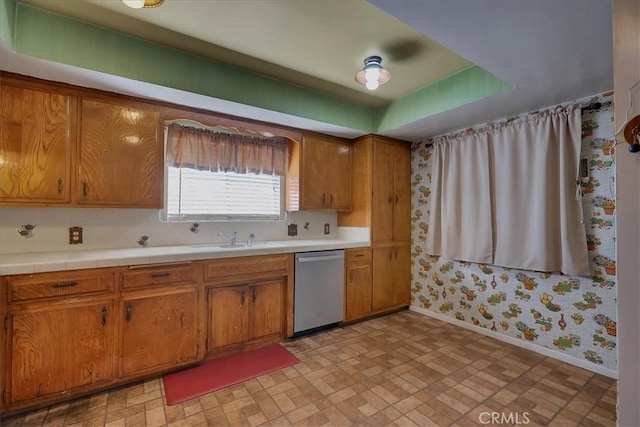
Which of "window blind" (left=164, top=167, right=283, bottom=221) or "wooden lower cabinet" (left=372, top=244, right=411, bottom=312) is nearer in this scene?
"window blind" (left=164, top=167, right=283, bottom=221)

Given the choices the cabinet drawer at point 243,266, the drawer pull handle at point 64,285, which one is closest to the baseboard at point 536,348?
the cabinet drawer at point 243,266

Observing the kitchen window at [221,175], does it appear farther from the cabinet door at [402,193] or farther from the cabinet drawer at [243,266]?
the cabinet door at [402,193]

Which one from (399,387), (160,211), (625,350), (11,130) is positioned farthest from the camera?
(160,211)

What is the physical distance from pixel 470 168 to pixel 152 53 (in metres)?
3.05

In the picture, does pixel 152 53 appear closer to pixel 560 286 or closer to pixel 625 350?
pixel 625 350

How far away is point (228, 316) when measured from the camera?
2.48 metres

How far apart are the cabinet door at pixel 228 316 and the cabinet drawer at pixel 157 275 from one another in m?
0.25

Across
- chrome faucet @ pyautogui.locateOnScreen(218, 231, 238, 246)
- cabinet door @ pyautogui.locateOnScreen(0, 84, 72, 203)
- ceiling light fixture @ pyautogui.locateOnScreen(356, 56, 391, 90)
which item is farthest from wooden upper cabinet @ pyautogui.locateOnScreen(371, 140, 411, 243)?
cabinet door @ pyautogui.locateOnScreen(0, 84, 72, 203)

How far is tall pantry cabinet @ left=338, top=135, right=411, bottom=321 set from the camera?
11.3ft

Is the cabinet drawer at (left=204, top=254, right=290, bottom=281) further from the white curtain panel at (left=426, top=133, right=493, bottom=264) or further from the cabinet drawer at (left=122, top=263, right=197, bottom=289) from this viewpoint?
the white curtain panel at (left=426, top=133, right=493, bottom=264)

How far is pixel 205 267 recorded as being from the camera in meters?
2.35

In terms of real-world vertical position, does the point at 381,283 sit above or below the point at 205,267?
below

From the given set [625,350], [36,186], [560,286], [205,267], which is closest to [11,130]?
[36,186]

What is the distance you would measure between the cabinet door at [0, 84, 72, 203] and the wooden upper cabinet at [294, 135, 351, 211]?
6.62 ft
